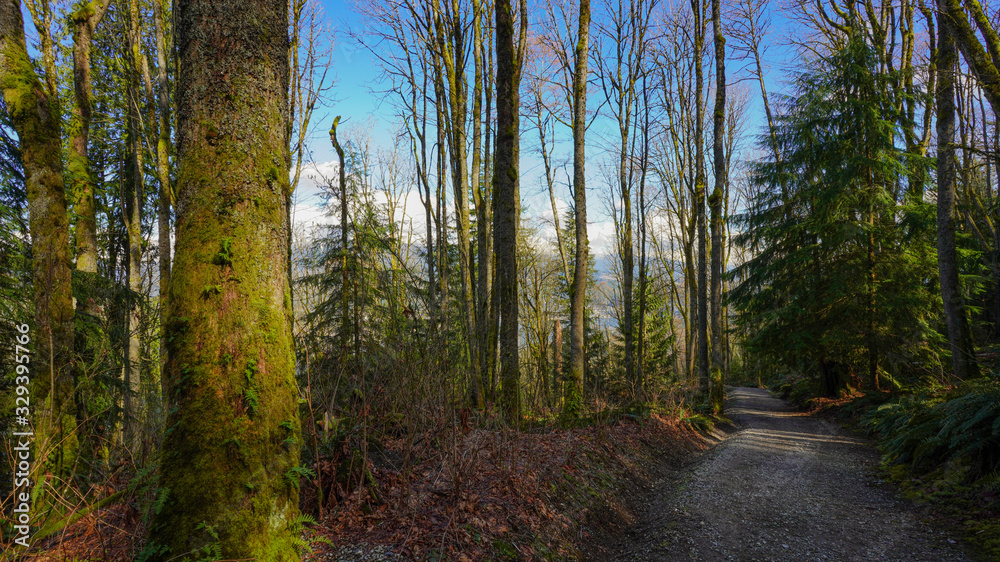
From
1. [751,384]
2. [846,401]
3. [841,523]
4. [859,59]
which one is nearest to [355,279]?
[841,523]

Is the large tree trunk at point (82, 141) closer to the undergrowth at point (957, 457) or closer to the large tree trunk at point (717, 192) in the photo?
the undergrowth at point (957, 457)

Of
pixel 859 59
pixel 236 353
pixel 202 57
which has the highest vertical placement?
pixel 859 59

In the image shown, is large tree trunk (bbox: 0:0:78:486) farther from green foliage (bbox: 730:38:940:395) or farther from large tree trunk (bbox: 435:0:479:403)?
green foliage (bbox: 730:38:940:395)

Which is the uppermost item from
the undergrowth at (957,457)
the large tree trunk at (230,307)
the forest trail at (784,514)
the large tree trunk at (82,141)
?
the large tree trunk at (82,141)

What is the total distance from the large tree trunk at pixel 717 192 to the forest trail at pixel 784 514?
338cm

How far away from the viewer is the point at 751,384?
81.8 ft

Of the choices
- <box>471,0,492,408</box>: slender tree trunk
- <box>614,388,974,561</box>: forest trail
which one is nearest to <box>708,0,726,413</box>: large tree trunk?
<box>614,388,974,561</box>: forest trail

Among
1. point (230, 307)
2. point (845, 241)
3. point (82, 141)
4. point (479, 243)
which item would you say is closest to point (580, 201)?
point (479, 243)

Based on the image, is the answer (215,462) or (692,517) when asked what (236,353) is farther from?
(692,517)

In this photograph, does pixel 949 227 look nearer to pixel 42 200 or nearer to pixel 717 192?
pixel 717 192

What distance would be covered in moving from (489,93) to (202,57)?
9.78 meters

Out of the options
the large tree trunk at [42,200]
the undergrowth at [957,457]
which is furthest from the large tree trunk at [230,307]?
the undergrowth at [957,457]

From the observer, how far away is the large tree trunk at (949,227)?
23.1ft

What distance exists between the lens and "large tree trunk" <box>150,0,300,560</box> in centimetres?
211
